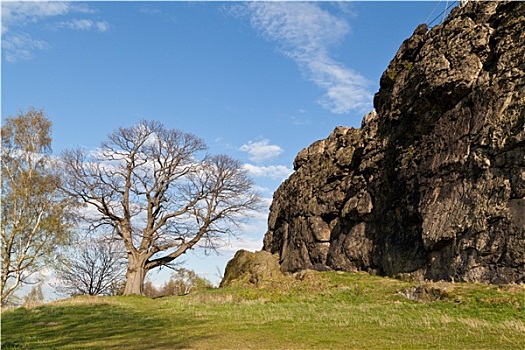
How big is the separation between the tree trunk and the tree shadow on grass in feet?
53.8

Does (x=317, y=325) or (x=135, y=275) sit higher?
(x=135, y=275)

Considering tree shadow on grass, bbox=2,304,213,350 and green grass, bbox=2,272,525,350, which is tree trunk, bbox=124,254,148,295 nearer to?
green grass, bbox=2,272,525,350

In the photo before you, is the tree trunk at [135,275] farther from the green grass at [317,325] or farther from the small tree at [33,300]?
the green grass at [317,325]

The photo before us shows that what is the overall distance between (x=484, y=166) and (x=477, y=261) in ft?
14.9

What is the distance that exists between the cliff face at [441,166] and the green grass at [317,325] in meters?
3.04

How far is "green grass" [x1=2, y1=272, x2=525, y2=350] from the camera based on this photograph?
11555mm

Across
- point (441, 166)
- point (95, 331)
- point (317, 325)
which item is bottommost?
point (317, 325)

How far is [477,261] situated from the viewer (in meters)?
21.0

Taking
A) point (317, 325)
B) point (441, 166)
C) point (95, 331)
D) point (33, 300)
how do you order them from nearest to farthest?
point (317, 325), point (95, 331), point (441, 166), point (33, 300)

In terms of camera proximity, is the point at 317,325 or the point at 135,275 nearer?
the point at 317,325

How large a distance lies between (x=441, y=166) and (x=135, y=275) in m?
26.7

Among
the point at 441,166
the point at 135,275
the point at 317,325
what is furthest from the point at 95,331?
the point at 135,275

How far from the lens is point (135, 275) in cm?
3931

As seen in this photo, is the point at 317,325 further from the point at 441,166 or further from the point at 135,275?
the point at 135,275
